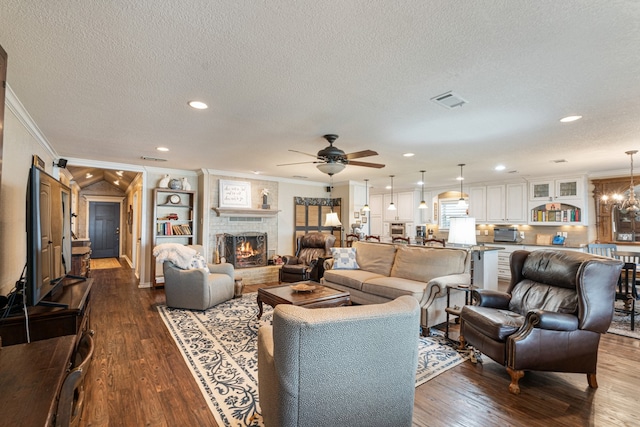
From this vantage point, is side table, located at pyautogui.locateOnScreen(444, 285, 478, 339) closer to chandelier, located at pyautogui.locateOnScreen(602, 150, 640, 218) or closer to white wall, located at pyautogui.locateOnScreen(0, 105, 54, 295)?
chandelier, located at pyautogui.locateOnScreen(602, 150, 640, 218)

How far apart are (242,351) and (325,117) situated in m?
2.56

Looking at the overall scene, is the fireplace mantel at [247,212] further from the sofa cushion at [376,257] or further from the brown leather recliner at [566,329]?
the brown leather recliner at [566,329]

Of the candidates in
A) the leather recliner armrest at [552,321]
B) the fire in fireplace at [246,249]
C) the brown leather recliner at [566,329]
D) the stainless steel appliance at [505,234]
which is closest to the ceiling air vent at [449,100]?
the brown leather recliner at [566,329]

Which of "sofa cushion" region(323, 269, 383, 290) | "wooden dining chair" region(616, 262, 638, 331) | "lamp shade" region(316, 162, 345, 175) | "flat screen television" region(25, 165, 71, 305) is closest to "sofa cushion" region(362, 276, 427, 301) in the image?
"sofa cushion" region(323, 269, 383, 290)

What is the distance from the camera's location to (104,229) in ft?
35.1

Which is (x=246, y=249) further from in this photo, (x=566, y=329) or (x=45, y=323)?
(x=566, y=329)

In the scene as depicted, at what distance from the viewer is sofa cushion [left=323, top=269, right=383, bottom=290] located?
15.1 ft

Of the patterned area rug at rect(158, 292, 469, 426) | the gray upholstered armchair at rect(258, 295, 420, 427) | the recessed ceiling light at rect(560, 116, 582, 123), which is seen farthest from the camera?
the recessed ceiling light at rect(560, 116, 582, 123)

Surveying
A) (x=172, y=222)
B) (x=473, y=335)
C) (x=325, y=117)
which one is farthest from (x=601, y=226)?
(x=172, y=222)

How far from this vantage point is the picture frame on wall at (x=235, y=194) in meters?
6.60

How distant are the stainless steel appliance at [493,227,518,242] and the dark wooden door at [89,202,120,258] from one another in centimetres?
1222

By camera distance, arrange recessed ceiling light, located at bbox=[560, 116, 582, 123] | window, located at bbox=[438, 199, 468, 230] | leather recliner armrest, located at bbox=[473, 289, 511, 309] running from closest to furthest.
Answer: recessed ceiling light, located at bbox=[560, 116, 582, 123] → leather recliner armrest, located at bbox=[473, 289, 511, 309] → window, located at bbox=[438, 199, 468, 230]

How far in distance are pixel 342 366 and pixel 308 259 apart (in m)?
4.87

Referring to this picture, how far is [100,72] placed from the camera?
217cm
